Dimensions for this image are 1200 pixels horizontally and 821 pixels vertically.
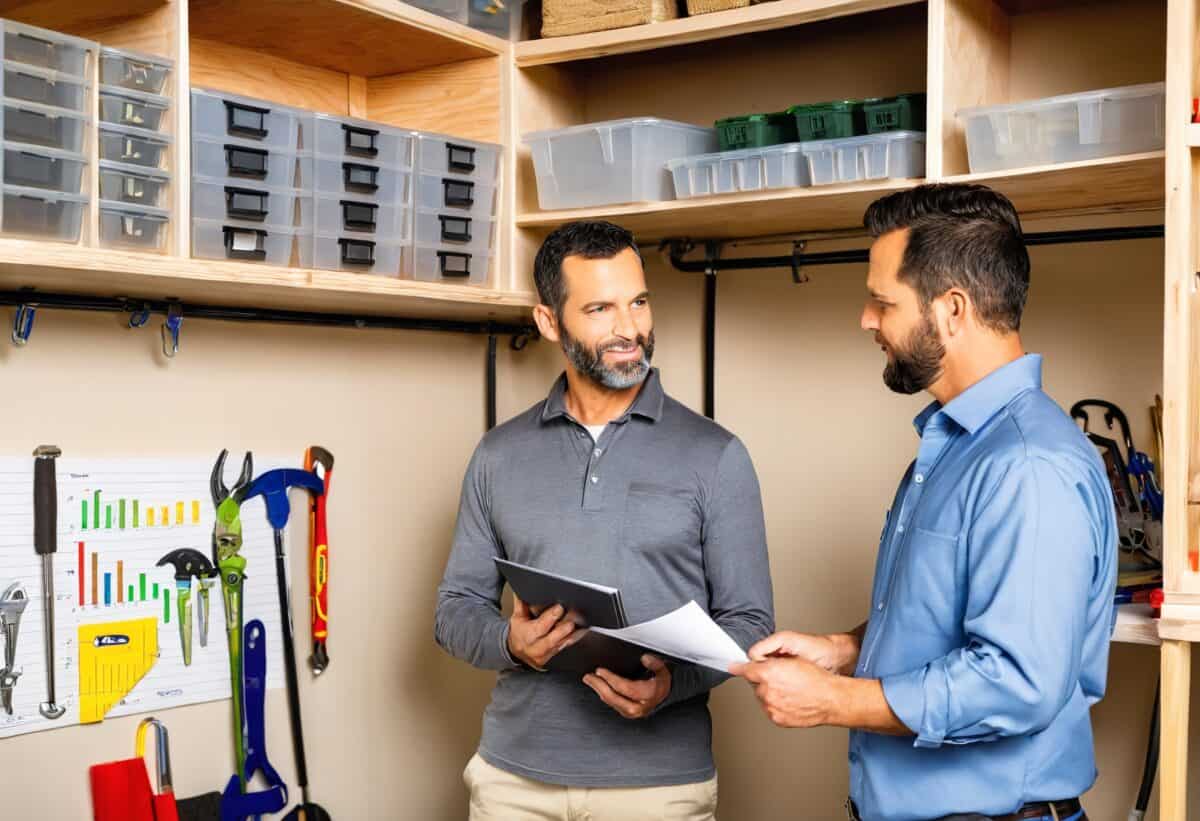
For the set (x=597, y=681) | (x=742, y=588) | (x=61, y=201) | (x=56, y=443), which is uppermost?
(x=61, y=201)

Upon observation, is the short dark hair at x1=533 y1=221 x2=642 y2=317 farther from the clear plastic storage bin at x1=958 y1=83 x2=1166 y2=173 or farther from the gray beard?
the clear plastic storage bin at x1=958 y1=83 x2=1166 y2=173

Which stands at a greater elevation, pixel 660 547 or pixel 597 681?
pixel 660 547

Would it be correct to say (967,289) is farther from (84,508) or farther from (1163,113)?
(84,508)

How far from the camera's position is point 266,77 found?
272cm

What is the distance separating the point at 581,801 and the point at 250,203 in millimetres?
1188

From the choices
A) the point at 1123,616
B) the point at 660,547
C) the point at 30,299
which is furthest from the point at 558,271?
the point at 1123,616

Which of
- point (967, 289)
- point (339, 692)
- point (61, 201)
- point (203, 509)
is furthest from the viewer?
point (339, 692)

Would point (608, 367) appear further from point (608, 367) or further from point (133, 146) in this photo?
point (133, 146)

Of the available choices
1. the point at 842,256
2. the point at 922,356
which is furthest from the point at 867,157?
the point at 922,356

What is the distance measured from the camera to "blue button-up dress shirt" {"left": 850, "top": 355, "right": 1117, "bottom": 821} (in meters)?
1.52

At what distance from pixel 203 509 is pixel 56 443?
33 centimetres

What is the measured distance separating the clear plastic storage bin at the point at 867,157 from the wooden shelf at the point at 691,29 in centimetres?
24

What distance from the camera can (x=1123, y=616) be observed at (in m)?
2.02

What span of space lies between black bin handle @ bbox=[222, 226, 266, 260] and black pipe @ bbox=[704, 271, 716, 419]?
1.13 meters
